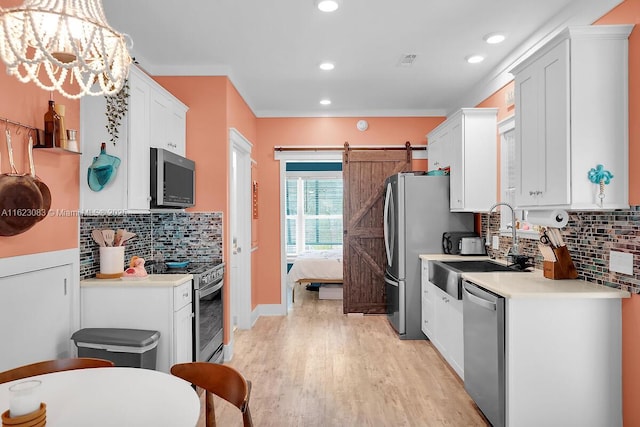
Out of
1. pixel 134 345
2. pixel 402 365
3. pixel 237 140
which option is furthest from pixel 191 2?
pixel 402 365

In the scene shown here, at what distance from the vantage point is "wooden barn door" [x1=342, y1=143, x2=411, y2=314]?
5.53 meters

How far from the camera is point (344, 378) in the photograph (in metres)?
3.49

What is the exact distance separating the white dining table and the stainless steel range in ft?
5.00

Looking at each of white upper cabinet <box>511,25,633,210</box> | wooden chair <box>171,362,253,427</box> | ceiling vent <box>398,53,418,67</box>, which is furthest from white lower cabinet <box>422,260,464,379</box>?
wooden chair <box>171,362,253,427</box>

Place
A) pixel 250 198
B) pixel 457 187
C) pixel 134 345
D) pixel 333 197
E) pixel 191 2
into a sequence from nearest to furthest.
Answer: pixel 134 345
pixel 191 2
pixel 457 187
pixel 250 198
pixel 333 197

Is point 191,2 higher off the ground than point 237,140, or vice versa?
point 191,2

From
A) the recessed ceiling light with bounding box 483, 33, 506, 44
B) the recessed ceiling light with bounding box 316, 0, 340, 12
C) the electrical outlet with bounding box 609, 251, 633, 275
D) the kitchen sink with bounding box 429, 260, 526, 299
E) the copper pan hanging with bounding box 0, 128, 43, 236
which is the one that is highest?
the recessed ceiling light with bounding box 483, 33, 506, 44

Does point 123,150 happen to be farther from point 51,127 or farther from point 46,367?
point 46,367

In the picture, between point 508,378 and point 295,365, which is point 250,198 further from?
point 508,378

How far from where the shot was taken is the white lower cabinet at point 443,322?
11.0ft

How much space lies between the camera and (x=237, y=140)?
4.32 meters

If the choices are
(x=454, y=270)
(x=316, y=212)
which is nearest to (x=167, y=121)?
(x=454, y=270)

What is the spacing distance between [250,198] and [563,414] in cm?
373

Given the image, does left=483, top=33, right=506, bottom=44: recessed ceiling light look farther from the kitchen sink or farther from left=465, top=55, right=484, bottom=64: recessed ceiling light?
the kitchen sink
